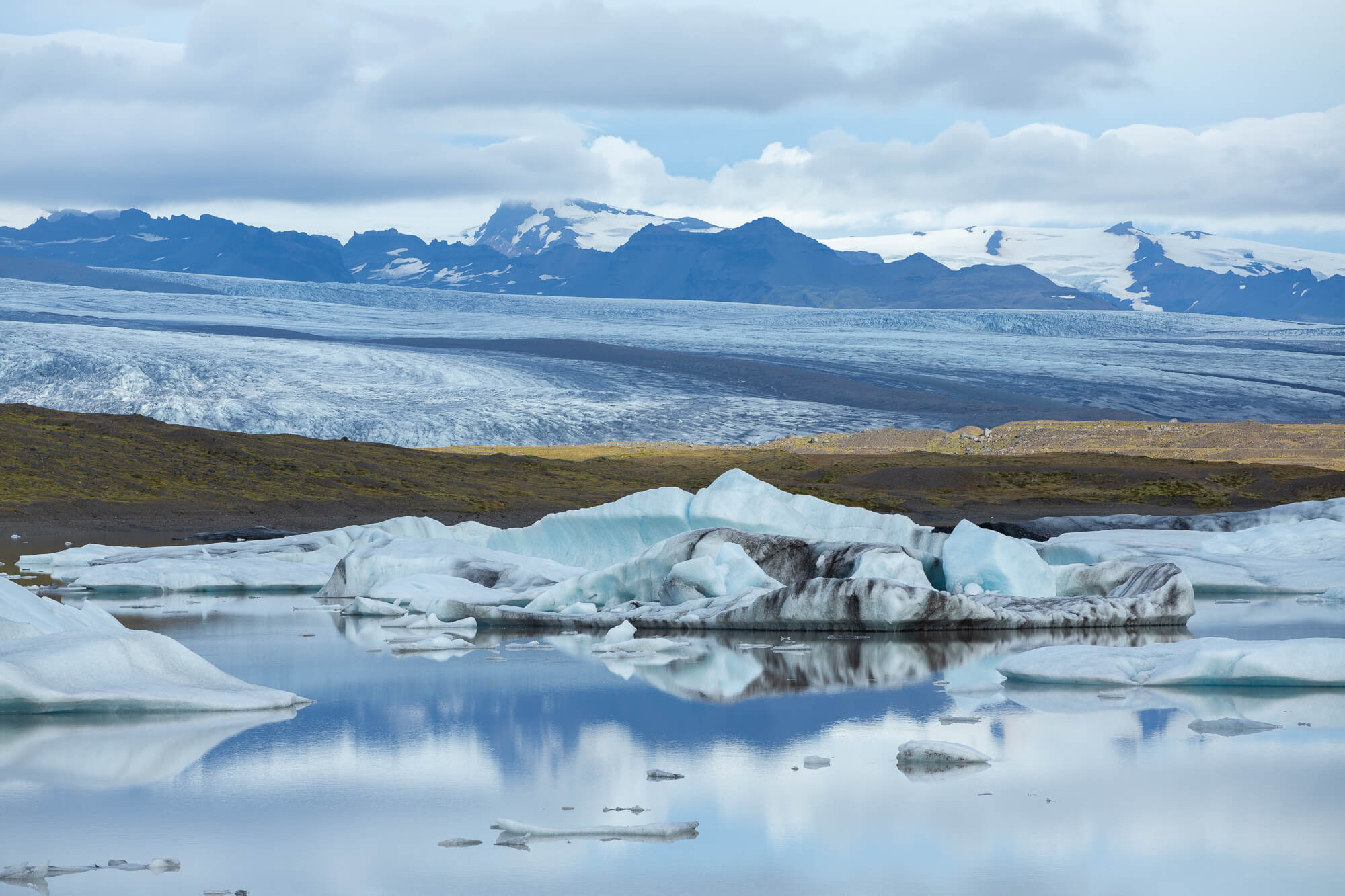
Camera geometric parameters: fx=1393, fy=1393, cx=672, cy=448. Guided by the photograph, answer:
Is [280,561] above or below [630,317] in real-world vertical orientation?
below

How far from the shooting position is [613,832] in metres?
5.14

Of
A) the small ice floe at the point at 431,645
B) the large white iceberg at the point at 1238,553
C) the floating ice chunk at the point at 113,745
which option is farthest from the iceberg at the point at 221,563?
the floating ice chunk at the point at 113,745

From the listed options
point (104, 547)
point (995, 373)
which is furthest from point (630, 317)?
point (104, 547)

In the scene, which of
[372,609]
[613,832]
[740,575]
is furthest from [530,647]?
[613,832]

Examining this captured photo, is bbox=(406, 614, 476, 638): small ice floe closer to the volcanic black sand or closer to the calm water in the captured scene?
the calm water

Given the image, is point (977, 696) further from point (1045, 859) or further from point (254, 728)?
point (254, 728)

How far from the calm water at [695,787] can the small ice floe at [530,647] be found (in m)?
1.43

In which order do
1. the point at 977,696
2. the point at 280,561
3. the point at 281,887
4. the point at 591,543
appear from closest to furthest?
the point at 281,887
the point at 977,696
the point at 591,543
the point at 280,561

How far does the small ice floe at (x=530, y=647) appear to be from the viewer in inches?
442

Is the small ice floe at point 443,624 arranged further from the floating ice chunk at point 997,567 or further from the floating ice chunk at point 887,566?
the floating ice chunk at point 997,567

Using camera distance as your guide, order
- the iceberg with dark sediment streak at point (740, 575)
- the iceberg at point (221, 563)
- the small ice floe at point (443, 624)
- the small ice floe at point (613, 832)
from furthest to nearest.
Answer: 1. the iceberg at point (221, 563)
2. the small ice floe at point (443, 624)
3. the iceberg with dark sediment streak at point (740, 575)
4. the small ice floe at point (613, 832)

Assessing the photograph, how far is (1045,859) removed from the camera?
485 centimetres

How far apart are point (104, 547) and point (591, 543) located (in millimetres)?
7607

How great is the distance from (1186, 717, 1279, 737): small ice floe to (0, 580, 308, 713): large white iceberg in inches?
200
